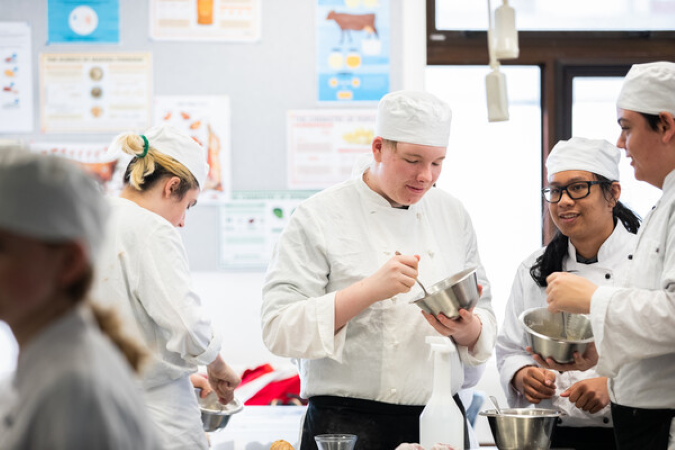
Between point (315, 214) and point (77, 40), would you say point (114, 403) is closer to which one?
point (315, 214)

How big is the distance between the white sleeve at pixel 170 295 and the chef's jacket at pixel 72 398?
1369 mm

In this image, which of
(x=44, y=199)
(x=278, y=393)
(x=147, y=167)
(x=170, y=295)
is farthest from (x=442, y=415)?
(x=278, y=393)

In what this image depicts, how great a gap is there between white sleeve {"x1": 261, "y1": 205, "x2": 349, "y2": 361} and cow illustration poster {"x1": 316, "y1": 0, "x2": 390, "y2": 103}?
6.60 ft

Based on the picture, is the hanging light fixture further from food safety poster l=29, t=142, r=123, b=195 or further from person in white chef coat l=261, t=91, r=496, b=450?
food safety poster l=29, t=142, r=123, b=195

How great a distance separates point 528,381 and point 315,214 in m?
0.88

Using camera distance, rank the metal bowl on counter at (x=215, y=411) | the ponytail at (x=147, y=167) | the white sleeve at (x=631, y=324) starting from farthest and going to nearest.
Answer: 1. the metal bowl on counter at (x=215, y=411)
2. the ponytail at (x=147, y=167)
3. the white sleeve at (x=631, y=324)

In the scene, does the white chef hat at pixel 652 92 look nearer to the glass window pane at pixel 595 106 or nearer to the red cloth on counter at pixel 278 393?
the red cloth on counter at pixel 278 393

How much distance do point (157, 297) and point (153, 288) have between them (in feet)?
0.09

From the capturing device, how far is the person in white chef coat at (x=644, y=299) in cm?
177

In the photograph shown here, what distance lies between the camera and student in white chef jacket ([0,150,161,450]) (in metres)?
0.72

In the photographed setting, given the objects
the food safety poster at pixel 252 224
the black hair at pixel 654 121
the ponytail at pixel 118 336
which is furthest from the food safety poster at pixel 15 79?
the ponytail at pixel 118 336

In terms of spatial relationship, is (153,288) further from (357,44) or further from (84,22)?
(84,22)

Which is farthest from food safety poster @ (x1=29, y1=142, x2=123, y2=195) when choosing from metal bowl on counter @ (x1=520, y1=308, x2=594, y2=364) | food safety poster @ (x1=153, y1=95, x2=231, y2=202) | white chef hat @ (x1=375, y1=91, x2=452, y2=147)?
metal bowl on counter @ (x1=520, y1=308, x2=594, y2=364)

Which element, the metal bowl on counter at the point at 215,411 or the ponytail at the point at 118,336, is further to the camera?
the metal bowl on counter at the point at 215,411
